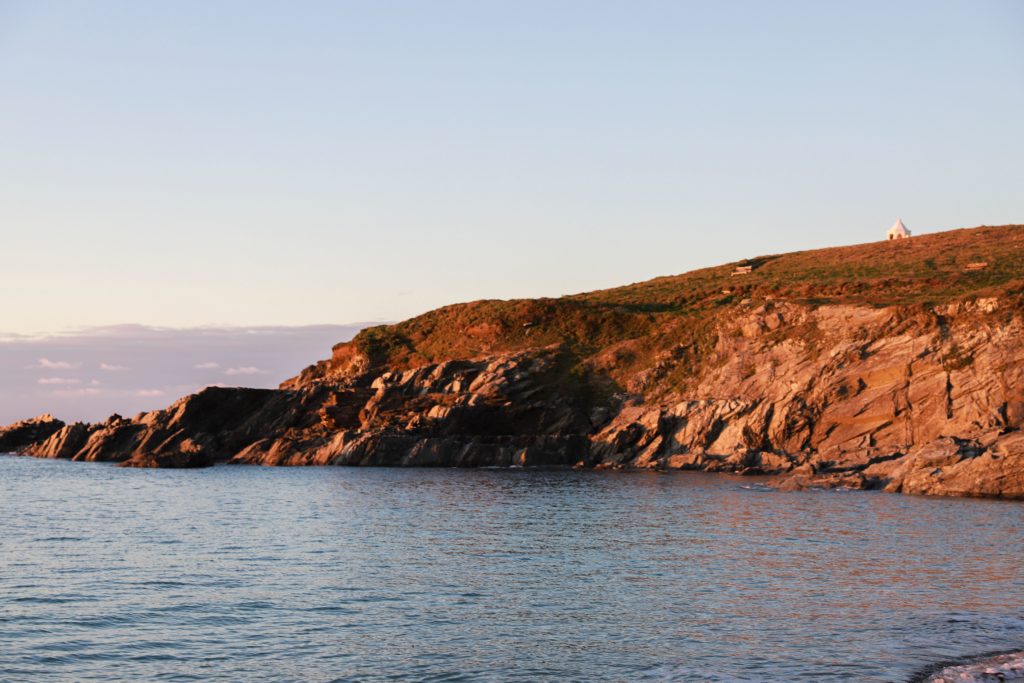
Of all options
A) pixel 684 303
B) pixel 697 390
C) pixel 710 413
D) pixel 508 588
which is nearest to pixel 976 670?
pixel 508 588

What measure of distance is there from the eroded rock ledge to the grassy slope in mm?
3491

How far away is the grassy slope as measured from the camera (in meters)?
97.2

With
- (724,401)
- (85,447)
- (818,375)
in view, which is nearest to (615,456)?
(724,401)

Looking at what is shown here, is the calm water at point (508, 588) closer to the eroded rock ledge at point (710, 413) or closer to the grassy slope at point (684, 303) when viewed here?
the eroded rock ledge at point (710, 413)

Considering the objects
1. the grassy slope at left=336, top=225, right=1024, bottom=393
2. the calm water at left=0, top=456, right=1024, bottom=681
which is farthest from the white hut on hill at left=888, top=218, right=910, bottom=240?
the calm water at left=0, top=456, right=1024, bottom=681

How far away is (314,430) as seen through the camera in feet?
323

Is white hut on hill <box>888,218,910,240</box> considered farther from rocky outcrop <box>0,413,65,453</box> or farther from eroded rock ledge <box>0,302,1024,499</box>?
rocky outcrop <box>0,413,65,453</box>

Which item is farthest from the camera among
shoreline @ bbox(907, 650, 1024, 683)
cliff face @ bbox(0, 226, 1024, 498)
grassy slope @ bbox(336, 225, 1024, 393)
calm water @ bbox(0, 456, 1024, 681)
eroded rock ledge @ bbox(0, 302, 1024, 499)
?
grassy slope @ bbox(336, 225, 1024, 393)

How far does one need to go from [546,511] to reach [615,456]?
3551cm

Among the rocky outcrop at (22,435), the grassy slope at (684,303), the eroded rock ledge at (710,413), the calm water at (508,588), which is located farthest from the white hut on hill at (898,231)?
the rocky outcrop at (22,435)

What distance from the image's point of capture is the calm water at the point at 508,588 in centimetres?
2250

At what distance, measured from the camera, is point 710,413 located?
83.7 metres

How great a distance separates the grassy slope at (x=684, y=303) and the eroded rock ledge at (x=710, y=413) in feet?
11.5

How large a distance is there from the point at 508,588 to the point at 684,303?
8644 cm
